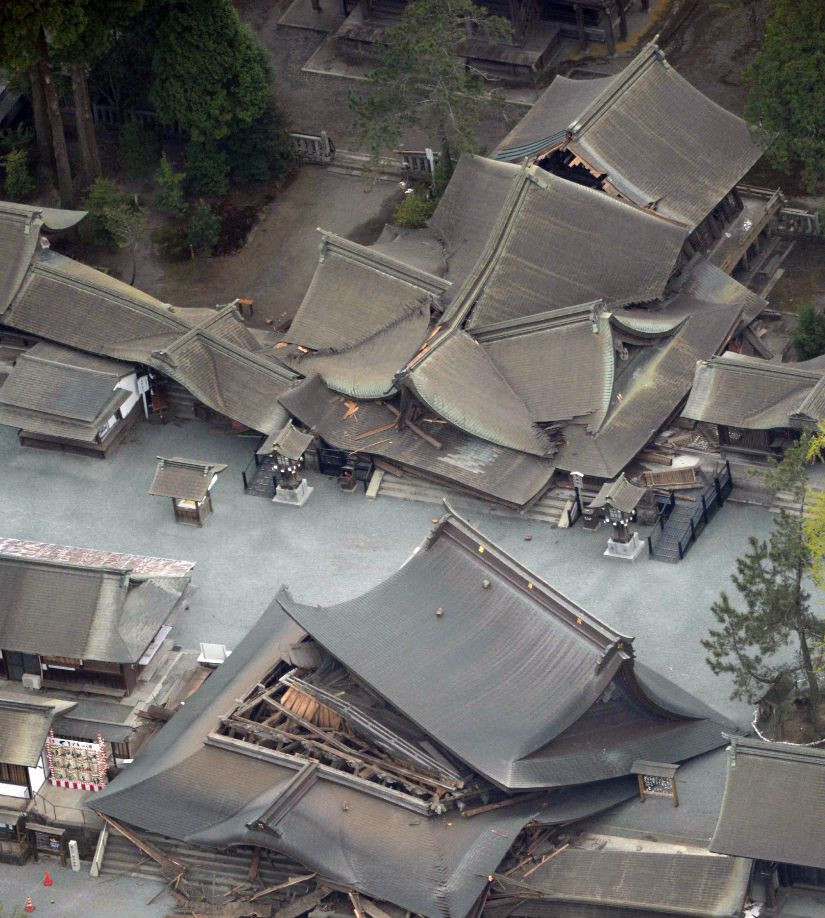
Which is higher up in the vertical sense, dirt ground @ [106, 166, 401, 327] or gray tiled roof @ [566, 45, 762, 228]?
gray tiled roof @ [566, 45, 762, 228]

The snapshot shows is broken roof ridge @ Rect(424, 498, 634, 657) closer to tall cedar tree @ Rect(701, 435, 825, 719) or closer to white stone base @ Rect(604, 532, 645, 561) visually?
tall cedar tree @ Rect(701, 435, 825, 719)

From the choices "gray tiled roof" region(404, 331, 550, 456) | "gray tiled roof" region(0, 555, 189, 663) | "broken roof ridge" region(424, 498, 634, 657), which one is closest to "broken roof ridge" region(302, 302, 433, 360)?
"gray tiled roof" region(404, 331, 550, 456)

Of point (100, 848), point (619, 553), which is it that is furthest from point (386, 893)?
point (619, 553)

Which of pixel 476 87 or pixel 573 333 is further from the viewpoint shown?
pixel 476 87

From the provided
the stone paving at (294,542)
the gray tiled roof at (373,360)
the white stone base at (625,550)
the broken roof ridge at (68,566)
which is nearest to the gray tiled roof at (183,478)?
the stone paving at (294,542)

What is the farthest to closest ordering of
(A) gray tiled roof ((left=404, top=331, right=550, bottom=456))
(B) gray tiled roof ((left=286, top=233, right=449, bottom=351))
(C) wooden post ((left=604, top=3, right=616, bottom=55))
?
(C) wooden post ((left=604, top=3, right=616, bottom=55)) → (B) gray tiled roof ((left=286, top=233, right=449, bottom=351)) → (A) gray tiled roof ((left=404, top=331, right=550, bottom=456))

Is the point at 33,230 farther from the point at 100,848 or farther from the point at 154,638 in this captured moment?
the point at 100,848

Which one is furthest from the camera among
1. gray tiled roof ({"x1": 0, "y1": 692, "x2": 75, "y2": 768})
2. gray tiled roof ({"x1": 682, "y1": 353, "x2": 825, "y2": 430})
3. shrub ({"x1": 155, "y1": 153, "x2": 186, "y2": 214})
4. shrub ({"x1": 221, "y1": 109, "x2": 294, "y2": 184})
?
shrub ({"x1": 221, "y1": 109, "x2": 294, "y2": 184})
